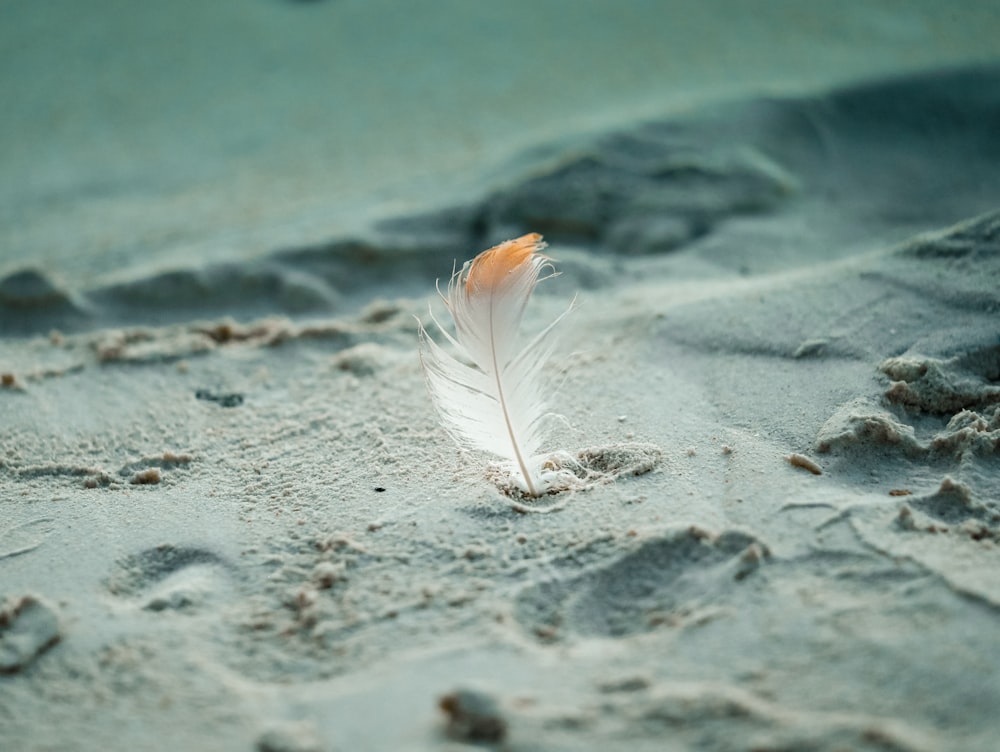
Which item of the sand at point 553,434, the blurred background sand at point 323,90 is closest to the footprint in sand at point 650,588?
the sand at point 553,434

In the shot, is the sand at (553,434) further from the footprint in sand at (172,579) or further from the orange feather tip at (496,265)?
the orange feather tip at (496,265)

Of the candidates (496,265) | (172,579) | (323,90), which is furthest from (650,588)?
(323,90)

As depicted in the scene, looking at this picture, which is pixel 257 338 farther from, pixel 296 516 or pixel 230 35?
pixel 230 35

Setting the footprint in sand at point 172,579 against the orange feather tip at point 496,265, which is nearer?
the footprint in sand at point 172,579

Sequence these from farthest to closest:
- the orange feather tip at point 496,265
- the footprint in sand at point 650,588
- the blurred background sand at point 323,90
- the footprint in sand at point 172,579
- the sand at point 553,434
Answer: the blurred background sand at point 323,90, the orange feather tip at point 496,265, the footprint in sand at point 172,579, the footprint in sand at point 650,588, the sand at point 553,434

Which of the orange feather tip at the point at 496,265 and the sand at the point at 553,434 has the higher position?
the orange feather tip at the point at 496,265

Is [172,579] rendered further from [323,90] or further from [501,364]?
[323,90]

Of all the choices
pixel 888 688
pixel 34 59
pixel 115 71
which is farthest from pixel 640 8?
pixel 888 688
